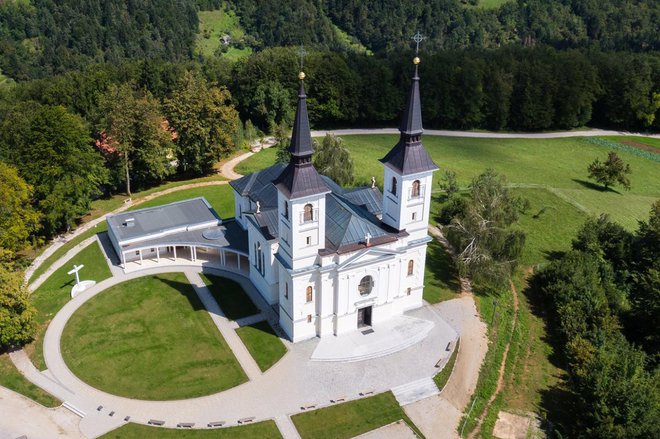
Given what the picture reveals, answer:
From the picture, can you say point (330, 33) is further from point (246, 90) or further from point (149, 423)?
point (149, 423)

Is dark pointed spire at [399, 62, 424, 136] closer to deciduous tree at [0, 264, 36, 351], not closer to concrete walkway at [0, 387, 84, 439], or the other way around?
concrete walkway at [0, 387, 84, 439]

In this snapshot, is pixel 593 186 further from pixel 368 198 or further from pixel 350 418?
pixel 350 418

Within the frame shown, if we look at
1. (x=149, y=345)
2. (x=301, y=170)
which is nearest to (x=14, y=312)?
(x=149, y=345)

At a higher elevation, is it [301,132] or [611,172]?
[301,132]

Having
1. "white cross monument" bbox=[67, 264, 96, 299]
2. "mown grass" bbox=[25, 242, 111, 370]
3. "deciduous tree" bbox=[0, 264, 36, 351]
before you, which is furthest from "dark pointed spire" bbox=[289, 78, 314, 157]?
"mown grass" bbox=[25, 242, 111, 370]

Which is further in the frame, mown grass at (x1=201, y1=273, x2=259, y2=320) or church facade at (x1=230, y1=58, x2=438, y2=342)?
mown grass at (x1=201, y1=273, x2=259, y2=320)

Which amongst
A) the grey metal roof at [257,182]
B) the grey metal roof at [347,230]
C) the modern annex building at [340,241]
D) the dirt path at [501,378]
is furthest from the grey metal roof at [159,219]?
the dirt path at [501,378]

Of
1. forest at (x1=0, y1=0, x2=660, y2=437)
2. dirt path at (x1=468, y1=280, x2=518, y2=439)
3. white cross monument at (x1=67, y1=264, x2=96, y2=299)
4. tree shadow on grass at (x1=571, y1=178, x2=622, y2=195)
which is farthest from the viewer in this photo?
tree shadow on grass at (x1=571, y1=178, x2=622, y2=195)
